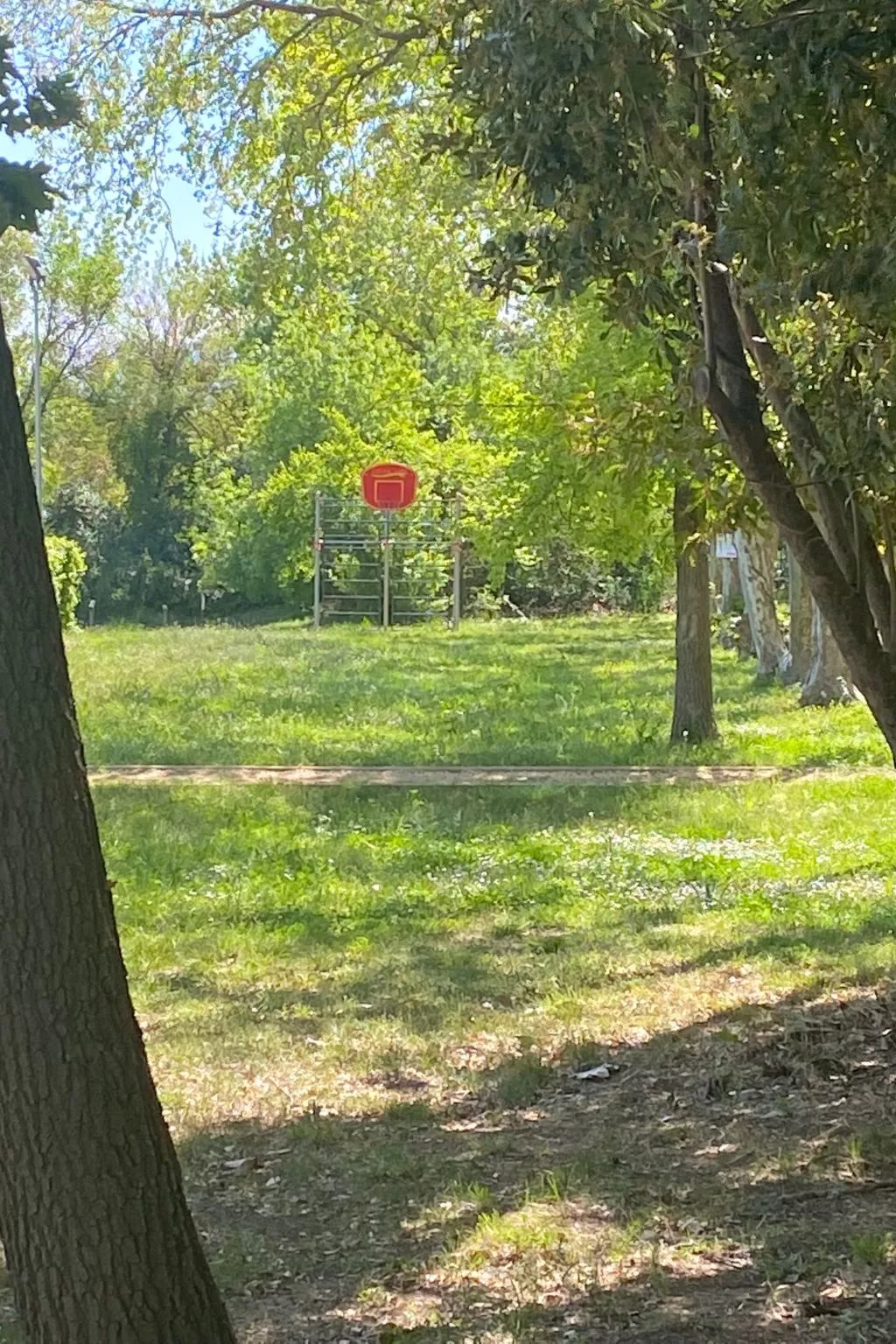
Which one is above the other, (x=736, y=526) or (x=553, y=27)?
(x=553, y=27)

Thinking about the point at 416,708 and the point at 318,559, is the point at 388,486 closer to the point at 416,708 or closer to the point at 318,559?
the point at 318,559

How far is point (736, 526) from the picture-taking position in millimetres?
7133

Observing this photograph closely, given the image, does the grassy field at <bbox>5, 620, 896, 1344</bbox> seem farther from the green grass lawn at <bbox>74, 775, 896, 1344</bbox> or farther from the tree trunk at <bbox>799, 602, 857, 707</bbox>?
the tree trunk at <bbox>799, 602, 857, 707</bbox>

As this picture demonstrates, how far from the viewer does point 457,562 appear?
37.2 metres

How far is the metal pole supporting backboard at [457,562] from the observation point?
36.9m

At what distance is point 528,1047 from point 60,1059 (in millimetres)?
4028

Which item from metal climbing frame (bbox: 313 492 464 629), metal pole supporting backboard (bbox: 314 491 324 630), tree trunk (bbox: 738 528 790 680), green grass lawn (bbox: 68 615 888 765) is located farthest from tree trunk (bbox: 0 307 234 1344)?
metal climbing frame (bbox: 313 492 464 629)

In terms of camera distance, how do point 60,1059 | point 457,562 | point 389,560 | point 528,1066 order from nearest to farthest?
point 60,1059 → point 528,1066 → point 457,562 → point 389,560

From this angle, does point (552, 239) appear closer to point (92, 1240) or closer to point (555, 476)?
point (92, 1240)

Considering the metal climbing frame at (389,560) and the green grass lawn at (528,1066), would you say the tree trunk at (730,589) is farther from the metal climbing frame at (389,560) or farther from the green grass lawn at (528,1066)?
the green grass lawn at (528,1066)

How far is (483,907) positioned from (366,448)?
30754 mm

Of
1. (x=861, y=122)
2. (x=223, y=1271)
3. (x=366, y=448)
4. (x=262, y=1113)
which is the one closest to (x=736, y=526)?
(x=861, y=122)

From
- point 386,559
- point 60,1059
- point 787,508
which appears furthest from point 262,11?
point 386,559

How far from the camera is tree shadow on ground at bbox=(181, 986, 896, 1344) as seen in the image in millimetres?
4191
